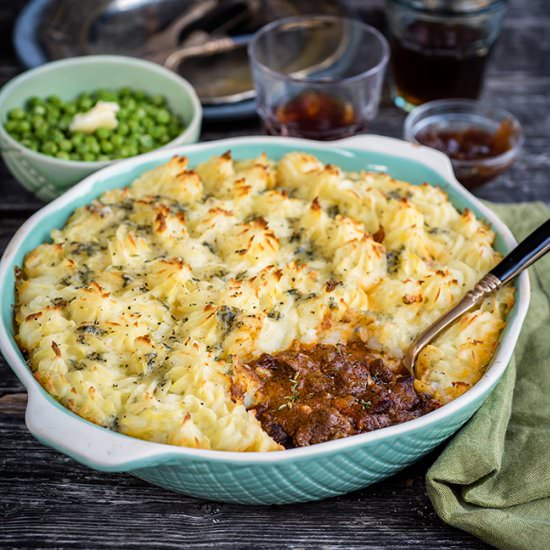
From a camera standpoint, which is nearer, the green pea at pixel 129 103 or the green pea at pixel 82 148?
the green pea at pixel 82 148

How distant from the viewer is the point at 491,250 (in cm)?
400

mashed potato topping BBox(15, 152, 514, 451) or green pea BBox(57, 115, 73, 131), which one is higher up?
mashed potato topping BBox(15, 152, 514, 451)

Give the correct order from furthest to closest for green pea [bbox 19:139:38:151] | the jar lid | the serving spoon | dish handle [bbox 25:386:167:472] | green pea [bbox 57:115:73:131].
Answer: the jar lid
green pea [bbox 57:115:73:131]
green pea [bbox 19:139:38:151]
the serving spoon
dish handle [bbox 25:386:167:472]

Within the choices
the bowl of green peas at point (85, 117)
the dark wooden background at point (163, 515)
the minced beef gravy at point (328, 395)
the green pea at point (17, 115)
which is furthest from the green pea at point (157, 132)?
the minced beef gravy at point (328, 395)

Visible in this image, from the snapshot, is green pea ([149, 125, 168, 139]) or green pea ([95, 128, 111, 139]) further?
green pea ([149, 125, 168, 139])

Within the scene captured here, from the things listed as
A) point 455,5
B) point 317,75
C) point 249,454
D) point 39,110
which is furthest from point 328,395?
point 455,5

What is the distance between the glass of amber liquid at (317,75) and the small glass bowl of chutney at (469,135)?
0.38m

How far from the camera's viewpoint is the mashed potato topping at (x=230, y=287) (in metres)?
3.28

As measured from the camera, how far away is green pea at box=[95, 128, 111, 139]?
506cm

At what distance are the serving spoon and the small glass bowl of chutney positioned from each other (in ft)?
5.04

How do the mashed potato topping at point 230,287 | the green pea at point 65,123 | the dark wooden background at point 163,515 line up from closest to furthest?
1. the mashed potato topping at point 230,287
2. the dark wooden background at point 163,515
3. the green pea at point 65,123

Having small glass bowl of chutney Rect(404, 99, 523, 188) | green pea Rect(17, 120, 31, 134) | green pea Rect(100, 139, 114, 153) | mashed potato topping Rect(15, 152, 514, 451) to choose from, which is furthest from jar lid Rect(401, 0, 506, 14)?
green pea Rect(17, 120, 31, 134)

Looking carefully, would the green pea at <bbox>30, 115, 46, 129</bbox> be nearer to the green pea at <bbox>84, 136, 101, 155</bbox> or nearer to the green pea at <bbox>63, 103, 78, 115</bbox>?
the green pea at <bbox>63, 103, 78, 115</bbox>

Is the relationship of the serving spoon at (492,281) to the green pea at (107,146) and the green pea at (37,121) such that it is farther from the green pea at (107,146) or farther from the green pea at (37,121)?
the green pea at (37,121)
